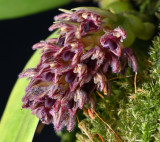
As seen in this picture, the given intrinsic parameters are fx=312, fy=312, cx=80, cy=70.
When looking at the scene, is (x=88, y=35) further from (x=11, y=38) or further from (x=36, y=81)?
(x=11, y=38)

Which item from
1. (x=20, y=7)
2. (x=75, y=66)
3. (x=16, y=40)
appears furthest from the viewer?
(x=16, y=40)

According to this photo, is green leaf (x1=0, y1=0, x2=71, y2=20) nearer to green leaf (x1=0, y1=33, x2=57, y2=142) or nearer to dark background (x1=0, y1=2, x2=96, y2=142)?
green leaf (x1=0, y1=33, x2=57, y2=142)

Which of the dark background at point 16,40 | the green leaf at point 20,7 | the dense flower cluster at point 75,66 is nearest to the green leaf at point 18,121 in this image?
the dense flower cluster at point 75,66

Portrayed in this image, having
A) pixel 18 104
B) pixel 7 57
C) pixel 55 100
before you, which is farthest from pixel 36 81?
pixel 7 57

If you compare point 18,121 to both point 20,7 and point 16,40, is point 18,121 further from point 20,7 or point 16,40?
point 16,40

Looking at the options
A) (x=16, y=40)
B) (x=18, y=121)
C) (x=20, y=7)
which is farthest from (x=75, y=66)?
(x=16, y=40)

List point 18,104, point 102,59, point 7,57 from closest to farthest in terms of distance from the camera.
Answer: point 102,59, point 18,104, point 7,57

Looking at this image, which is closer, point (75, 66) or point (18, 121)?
point (75, 66)

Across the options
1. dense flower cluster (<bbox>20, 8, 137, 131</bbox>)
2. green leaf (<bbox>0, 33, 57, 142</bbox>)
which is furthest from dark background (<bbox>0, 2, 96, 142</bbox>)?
dense flower cluster (<bbox>20, 8, 137, 131</bbox>)
